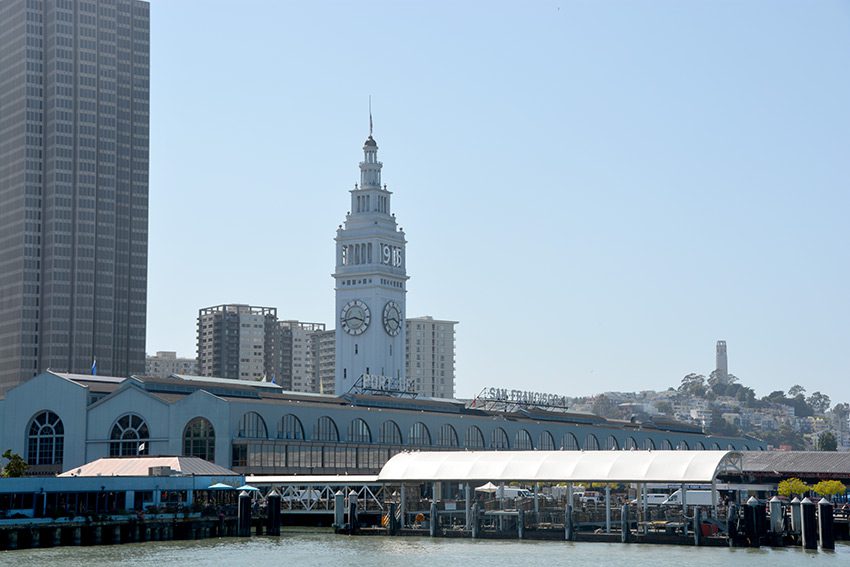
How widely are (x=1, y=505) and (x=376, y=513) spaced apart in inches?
1175

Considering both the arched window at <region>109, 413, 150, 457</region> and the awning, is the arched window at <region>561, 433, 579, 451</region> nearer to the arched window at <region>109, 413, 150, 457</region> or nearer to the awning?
the arched window at <region>109, 413, 150, 457</region>

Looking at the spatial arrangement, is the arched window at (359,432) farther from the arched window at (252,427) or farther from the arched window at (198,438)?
the arched window at (198,438)

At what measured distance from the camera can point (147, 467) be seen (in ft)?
380

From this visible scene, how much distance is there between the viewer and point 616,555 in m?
90.2

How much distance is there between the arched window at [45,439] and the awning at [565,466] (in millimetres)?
40067

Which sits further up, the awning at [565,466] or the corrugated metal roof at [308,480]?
the awning at [565,466]

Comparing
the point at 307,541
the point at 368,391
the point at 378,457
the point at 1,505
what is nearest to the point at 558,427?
the point at 368,391

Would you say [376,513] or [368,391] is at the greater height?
[368,391]

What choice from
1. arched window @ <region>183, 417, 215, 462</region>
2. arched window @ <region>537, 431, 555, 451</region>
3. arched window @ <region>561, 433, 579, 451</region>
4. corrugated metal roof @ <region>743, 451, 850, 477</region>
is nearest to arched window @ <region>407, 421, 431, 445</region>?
arched window @ <region>537, 431, 555, 451</region>

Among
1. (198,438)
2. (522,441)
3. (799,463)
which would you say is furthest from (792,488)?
(198,438)

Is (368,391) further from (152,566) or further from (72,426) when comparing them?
(152,566)

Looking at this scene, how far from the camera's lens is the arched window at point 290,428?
138m

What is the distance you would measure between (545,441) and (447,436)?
24.1m

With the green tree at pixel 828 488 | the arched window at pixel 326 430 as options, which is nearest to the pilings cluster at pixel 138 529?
the arched window at pixel 326 430
